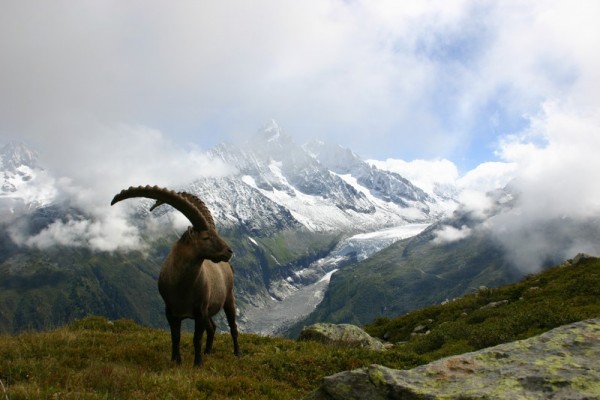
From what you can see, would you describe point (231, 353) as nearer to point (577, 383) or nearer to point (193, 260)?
point (193, 260)

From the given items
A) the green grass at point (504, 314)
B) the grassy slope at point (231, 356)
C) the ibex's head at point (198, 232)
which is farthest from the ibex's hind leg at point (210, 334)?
the green grass at point (504, 314)

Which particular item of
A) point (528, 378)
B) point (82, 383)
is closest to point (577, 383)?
point (528, 378)

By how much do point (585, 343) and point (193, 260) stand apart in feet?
34.3

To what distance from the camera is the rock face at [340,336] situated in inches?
814

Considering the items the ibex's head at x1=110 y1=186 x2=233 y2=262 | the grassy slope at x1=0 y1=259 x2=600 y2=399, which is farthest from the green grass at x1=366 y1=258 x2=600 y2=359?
the ibex's head at x1=110 y1=186 x2=233 y2=262

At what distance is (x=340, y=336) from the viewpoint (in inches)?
850

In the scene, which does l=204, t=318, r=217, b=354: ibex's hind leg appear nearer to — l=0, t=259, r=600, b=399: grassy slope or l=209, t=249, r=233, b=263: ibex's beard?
l=0, t=259, r=600, b=399: grassy slope

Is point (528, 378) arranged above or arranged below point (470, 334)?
below

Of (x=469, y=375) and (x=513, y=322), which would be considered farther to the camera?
(x=513, y=322)

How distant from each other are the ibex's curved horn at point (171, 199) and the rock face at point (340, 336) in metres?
9.67

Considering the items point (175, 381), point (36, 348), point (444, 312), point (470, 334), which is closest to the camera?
point (175, 381)

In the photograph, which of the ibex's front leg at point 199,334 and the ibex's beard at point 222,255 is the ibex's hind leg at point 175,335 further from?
the ibex's beard at point 222,255

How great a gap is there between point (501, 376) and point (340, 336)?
50.1 ft

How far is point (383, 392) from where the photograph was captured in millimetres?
6770
